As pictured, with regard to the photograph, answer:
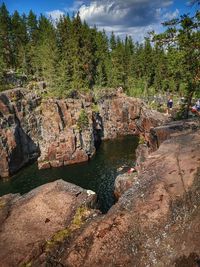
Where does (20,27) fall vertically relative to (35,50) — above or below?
above

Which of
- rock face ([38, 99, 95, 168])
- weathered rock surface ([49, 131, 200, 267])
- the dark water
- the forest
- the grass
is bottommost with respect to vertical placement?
Result: the dark water

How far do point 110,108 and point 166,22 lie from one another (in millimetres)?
65981

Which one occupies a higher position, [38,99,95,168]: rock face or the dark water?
[38,99,95,168]: rock face

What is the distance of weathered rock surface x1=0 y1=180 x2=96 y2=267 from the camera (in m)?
15.6

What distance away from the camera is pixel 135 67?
354 feet

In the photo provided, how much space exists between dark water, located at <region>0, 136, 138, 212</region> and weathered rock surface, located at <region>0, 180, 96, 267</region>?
2351 centimetres

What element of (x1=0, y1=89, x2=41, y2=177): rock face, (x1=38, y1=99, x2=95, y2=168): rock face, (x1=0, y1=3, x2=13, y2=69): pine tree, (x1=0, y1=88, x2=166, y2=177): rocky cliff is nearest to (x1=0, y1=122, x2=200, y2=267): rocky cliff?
(x1=0, y1=88, x2=166, y2=177): rocky cliff

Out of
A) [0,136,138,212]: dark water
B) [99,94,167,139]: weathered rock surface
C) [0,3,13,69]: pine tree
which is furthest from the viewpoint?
[0,3,13,69]: pine tree

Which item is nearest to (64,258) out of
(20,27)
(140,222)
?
(140,222)

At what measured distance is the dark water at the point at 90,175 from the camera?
166 ft

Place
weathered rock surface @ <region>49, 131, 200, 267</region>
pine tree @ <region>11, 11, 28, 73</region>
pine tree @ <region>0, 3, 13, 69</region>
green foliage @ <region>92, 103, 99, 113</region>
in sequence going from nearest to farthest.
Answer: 1. weathered rock surface @ <region>49, 131, 200, 267</region>
2. green foliage @ <region>92, 103, 99, 113</region>
3. pine tree @ <region>0, 3, 13, 69</region>
4. pine tree @ <region>11, 11, 28, 73</region>

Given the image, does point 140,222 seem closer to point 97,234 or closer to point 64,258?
point 97,234

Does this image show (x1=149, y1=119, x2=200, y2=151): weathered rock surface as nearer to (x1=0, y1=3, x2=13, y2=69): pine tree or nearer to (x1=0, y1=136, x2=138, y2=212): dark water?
(x1=0, y1=136, x2=138, y2=212): dark water

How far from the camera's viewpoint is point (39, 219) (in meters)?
18.3
